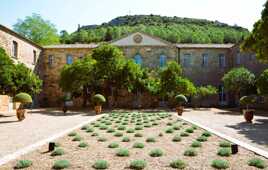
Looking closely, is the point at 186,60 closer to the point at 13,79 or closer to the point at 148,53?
the point at 148,53

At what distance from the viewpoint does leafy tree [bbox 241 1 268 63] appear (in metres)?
14.5

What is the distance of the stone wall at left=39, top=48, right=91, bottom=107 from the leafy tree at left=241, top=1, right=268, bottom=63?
21.1 meters

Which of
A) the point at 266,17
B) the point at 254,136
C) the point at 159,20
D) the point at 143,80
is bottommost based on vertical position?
the point at 254,136

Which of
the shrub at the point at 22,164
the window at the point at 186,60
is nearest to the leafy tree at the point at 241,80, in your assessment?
the window at the point at 186,60

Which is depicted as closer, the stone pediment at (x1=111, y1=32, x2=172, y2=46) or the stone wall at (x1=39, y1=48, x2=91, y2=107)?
the stone pediment at (x1=111, y1=32, x2=172, y2=46)

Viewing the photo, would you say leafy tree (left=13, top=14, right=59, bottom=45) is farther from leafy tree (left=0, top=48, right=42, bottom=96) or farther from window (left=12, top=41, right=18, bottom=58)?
leafy tree (left=0, top=48, right=42, bottom=96)

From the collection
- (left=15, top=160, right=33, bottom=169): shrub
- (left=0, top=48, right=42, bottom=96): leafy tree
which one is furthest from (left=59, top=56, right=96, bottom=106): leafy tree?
(left=15, top=160, right=33, bottom=169): shrub

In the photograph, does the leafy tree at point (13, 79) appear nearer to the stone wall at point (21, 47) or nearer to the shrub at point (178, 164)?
the stone wall at point (21, 47)

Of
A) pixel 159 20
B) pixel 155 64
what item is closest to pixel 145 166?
pixel 155 64

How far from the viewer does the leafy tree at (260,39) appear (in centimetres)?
Answer: 1452

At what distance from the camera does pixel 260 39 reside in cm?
1535

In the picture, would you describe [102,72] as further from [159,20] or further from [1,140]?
[159,20]

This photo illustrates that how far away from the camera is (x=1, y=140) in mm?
9430

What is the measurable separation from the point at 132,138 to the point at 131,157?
2856 millimetres
